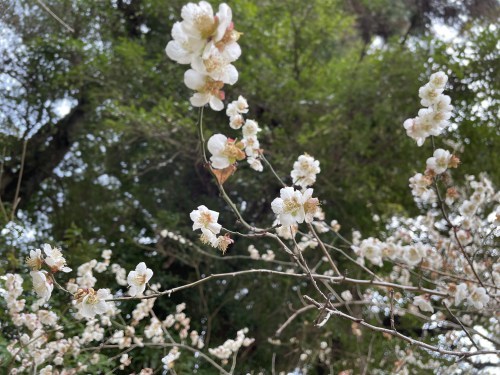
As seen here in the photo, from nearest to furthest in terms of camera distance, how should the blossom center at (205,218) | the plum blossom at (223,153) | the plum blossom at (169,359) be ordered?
1. the plum blossom at (223,153)
2. the blossom center at (205,218)
3. the plum blossom at (169,359)

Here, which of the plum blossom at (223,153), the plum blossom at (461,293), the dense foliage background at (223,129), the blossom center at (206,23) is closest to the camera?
the blossom center at (206,23)

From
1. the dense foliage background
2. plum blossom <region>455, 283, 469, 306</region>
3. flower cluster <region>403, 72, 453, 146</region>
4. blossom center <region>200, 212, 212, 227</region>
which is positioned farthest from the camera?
the dense foliage background

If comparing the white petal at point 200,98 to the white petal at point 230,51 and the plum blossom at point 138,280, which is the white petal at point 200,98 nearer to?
the white petal at point 230,51

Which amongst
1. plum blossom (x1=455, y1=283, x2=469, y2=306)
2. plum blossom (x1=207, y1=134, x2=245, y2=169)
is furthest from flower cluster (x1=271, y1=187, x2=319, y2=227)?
plum blossom (x1=455, y1=283, x2=469, y2=306)

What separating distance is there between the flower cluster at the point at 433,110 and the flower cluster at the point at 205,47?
Result: 2.05 ft

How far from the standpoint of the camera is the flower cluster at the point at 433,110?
1128 millimetres

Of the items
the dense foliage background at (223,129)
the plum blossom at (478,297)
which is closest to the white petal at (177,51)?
the plum blossom at (478,297)

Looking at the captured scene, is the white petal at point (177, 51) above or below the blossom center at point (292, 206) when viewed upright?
above

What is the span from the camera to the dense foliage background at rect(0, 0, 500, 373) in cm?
266

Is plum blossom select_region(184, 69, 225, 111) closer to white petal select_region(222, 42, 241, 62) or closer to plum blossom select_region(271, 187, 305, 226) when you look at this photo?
white petal select_region(222, 42, 241, 62)

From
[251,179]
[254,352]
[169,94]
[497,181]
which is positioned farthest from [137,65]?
[497,181]

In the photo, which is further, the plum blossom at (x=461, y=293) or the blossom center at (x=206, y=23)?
the plum blossom at (x=461, y=293)

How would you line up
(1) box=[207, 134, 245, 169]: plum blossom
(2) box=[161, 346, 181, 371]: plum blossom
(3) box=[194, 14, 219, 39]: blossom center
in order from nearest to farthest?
(3) box=[194, 14, 219, 39]: blossom center
(1) box=[207, 134, 245, 169]: plum blossom
(2) box=[161, 346, 181, 371]: plum blossom

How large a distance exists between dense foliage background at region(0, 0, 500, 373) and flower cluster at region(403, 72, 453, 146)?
1387 millimetres
